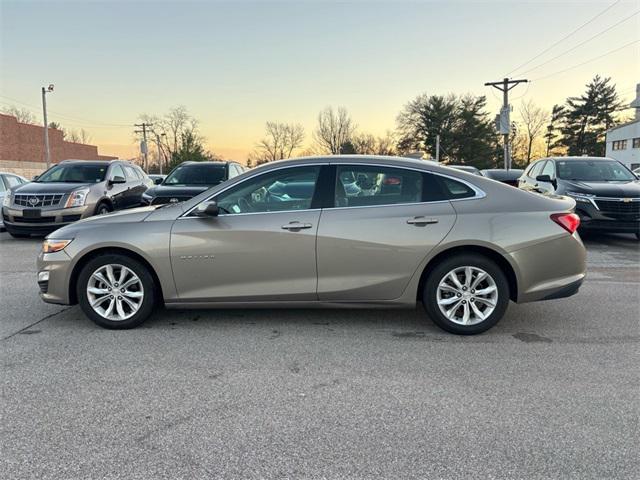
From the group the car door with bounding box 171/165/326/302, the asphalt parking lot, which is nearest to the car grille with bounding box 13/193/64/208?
the asphalt parking lot

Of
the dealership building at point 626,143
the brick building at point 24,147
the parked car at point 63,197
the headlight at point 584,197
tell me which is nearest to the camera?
the headlight at point 584,197

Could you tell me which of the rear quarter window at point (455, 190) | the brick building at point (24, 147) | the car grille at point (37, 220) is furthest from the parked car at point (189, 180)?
the brick building at point (24, 147)

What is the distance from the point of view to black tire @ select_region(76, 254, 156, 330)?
443 centimetres

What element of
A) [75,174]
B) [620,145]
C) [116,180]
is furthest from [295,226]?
[620,145]

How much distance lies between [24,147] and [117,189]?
160ft

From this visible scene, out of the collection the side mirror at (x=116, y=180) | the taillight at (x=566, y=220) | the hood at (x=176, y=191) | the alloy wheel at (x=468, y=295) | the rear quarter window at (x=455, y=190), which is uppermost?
the side mirror at (x=116, y=180)

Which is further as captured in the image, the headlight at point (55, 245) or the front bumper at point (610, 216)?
the front bumper at point (610, 216)

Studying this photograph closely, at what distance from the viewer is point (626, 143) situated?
55.7 meters

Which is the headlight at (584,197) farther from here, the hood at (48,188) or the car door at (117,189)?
the hood at (48,188)

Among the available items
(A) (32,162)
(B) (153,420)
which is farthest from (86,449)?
(A) (32,162)

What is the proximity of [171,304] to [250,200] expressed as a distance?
1.24 meters

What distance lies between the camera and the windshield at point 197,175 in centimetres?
1085

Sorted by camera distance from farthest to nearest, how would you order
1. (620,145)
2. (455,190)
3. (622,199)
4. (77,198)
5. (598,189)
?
(620,145)
(77,198)
(598,189)
(622,199)
(455,190)

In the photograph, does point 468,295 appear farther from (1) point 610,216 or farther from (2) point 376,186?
(1) point 610,216
